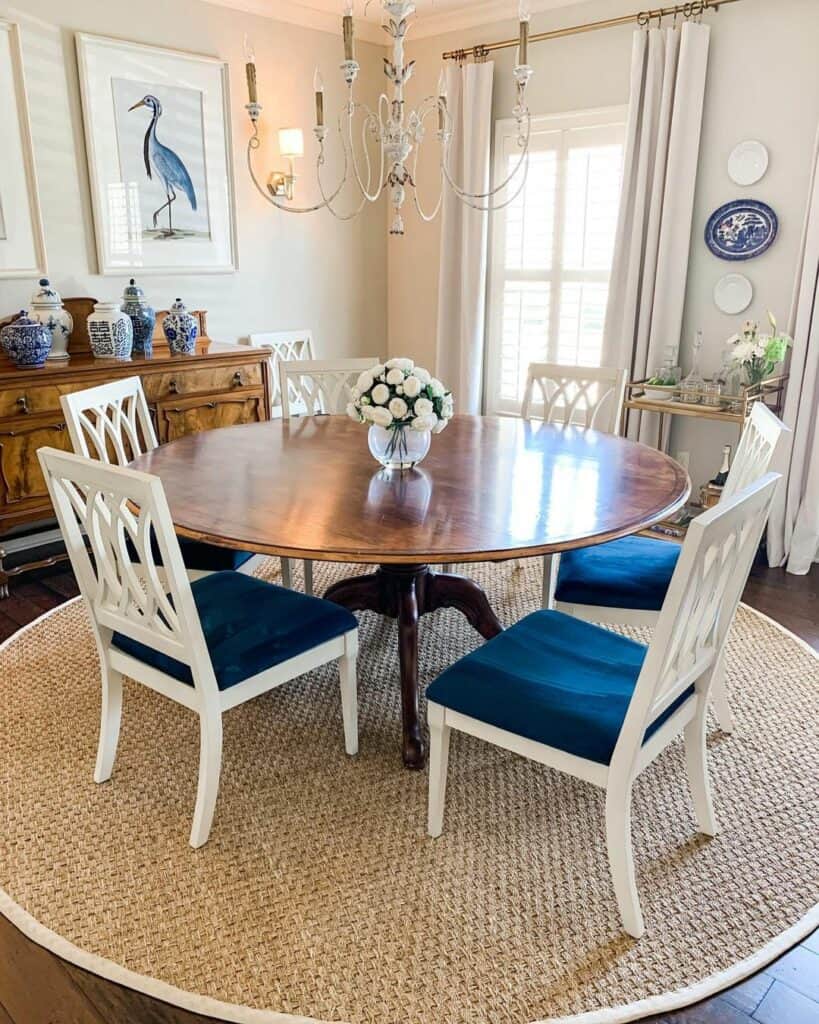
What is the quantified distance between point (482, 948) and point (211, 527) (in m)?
1.11

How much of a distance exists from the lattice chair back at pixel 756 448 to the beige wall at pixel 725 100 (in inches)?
63.8

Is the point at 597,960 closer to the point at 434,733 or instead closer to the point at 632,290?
the point at 434,733

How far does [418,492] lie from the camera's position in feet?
7.32

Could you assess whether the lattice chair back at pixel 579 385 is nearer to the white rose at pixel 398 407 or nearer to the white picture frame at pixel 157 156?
the white rose at pixel 398 407

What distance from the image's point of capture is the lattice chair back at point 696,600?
146 cm

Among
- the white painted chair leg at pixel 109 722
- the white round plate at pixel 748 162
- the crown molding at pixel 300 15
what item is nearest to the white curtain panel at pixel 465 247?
the crown molding at pixel 300 15

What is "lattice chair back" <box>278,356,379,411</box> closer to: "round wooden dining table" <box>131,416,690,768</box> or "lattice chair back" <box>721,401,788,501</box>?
"round wooden dining table" <box>131,416,690,768</box>

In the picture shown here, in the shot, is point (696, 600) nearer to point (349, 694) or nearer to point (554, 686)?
point (554, 686)

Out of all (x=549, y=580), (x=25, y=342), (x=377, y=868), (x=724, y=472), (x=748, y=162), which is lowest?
(x=377, y=868)

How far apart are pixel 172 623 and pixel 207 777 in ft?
1.31

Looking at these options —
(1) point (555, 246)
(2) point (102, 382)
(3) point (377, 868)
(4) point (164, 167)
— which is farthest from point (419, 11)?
(3) point (377, 868)

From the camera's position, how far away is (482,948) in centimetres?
169

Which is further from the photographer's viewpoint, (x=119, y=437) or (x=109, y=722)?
(x=119, y=437)

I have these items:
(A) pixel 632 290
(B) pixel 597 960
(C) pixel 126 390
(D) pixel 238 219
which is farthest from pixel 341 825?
(D) pixel 238 219
